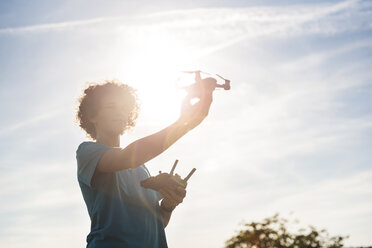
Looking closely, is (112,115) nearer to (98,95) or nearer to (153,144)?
(98,95)

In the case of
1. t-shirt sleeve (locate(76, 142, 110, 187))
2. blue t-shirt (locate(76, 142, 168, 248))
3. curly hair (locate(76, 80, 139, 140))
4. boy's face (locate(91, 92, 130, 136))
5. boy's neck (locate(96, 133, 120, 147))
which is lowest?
blue t-shirt (locate(76, 142, 168, 248))

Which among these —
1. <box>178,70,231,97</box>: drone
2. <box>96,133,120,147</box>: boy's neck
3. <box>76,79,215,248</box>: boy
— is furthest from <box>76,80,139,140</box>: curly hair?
<box>178,70,231,97</box>: drone

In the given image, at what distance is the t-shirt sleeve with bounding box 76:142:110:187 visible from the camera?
2.64 m

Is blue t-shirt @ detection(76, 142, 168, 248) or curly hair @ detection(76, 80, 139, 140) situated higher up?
curly hair @ detection(76, 80, 139, 140)

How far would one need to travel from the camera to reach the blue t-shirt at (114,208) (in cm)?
272

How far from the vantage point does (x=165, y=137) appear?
219 cm

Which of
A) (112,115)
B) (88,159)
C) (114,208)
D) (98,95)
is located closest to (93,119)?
(98,95)

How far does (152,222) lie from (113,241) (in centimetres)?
45

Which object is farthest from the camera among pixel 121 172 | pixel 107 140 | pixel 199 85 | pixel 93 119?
pixel 93 119

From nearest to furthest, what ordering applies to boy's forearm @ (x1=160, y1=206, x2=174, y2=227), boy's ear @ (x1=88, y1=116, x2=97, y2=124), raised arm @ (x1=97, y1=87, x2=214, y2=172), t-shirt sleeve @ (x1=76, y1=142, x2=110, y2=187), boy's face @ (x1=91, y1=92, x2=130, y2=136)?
raised arm @ (x1=97, y1=87, x2=214, y2=172)
t-shirt sleeve @ (x1=76, y1=142, x2=110, y2=187)
boy's face @ (x1=91, y1=92, x2=130, y2=136)
boy's ear @ (x1=88, y1=116, x2=97, y2=124)
boy's forearm @ (x1=160, y1=206, x2=174, y2=227)

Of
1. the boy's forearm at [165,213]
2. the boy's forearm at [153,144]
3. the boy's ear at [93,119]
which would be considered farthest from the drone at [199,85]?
the boy's forearm at [165,213]

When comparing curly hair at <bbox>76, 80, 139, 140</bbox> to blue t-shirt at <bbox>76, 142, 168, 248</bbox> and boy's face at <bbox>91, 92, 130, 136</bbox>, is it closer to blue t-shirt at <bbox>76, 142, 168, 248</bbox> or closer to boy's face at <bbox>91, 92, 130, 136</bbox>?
boy's face at <bbox>91, 92, 130, 136</bbox>

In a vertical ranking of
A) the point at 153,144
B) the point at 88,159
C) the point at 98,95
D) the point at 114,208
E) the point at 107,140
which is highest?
the point at 98,95

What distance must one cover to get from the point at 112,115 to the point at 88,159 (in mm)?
599
